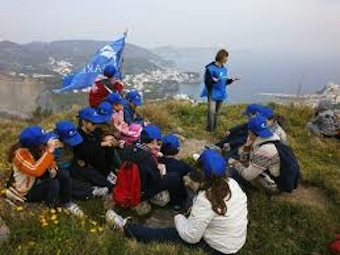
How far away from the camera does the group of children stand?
4754 millimetres

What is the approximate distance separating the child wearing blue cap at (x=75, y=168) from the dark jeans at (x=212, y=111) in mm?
3951

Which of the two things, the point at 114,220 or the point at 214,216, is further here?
the point at 114,220

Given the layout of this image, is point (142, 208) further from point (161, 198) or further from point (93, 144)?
point (93, 144)

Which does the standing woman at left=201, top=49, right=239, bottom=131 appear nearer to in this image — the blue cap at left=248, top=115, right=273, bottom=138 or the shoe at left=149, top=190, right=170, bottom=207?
the blue cap at left=248, top=115, right=273, bottom=138

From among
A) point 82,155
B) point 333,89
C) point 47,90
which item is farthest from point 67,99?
point 82,155

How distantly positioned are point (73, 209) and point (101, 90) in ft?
10.7

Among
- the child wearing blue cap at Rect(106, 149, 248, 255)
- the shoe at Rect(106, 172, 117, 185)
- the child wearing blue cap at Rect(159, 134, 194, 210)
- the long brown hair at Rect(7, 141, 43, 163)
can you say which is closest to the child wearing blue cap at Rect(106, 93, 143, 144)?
the shoe at Rect(106, 172, 117, 185)

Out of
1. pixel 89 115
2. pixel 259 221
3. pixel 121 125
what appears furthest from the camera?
pixel 121 125

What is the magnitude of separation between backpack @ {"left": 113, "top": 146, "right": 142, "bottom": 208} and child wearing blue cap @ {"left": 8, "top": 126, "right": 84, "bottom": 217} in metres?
0.51

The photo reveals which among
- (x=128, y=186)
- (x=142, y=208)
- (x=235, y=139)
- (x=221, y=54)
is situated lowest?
(x=142, y=208)

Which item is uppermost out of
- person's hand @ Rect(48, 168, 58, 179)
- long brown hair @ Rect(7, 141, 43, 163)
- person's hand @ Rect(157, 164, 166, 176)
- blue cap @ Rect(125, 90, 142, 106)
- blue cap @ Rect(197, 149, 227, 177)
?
blue cap @ Rect(197, 149, 227, 177)

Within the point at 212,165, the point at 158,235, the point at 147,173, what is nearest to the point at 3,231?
the point at 158,235

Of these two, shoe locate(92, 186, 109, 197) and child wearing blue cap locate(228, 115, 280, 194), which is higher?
child wearing blue cap locate(228, 115, 280, 194)

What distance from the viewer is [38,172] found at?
540cm
